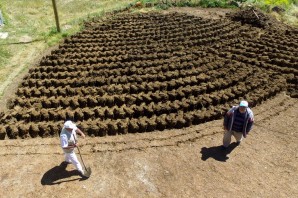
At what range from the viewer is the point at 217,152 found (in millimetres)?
9297

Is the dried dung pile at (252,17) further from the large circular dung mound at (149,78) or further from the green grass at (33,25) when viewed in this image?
the green grass at (33,25)

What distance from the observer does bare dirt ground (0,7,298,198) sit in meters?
8.20

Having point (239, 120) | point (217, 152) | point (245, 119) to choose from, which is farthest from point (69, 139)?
point (245, 119)

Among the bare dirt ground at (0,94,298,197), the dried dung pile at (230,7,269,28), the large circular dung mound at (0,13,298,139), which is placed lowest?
the bare dirt ground at (0,94,298,197)

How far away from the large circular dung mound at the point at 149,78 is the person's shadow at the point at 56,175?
1.58 meters

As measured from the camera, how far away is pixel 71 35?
1688 centimetres

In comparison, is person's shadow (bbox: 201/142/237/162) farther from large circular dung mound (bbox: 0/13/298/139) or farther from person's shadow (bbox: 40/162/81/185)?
person's shadow (bbox: 40/162/81/185)

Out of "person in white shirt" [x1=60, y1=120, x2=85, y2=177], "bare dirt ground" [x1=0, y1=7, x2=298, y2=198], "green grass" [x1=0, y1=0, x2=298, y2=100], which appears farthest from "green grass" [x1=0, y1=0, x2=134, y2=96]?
"person in white shirt" [x1=60, y1=120, x2=85, y2=177]

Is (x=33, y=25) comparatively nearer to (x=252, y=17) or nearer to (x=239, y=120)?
(x=252, y=17)

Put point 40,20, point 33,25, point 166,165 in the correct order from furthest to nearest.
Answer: point 40,20
point 33,25
point 166,165

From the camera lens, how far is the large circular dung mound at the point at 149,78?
1062cm

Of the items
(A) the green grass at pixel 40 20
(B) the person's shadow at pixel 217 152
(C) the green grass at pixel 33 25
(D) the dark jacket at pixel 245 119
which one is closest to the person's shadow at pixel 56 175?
(B) the person's shadow at pixel 217 152

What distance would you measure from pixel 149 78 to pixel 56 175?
5.08 metres

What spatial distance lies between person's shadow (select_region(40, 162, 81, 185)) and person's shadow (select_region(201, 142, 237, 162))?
11.3 feet
